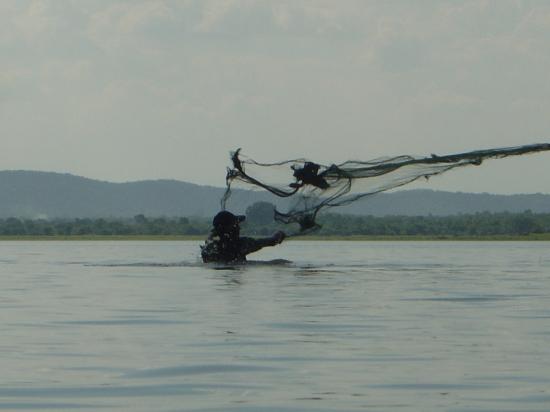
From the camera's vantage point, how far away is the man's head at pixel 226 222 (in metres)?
47.9

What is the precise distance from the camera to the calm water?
16734mm

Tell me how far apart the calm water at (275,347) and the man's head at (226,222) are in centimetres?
687

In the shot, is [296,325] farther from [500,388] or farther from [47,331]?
[500,388]

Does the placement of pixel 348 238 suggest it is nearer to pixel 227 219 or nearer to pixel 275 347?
pixel 227 219

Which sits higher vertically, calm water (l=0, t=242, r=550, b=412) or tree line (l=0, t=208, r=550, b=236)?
tree line (l=0, t=208, r=550, b=236)

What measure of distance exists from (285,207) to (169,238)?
12175 cm

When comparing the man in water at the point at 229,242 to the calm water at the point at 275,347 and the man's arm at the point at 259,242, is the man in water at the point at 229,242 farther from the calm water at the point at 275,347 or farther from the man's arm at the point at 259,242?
the calm water at the point at 275,347

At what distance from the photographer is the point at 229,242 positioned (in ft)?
165

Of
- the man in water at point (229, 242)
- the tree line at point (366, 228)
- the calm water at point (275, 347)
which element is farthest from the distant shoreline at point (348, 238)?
the calm water at point (275, 347)

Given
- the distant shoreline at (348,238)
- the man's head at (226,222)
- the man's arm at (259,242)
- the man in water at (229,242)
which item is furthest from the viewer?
the distant shoreline at (348,238)

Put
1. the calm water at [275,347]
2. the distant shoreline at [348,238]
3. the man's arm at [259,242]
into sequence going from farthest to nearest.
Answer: the distant shoreline at [348,238], the man's arm at [259,242], the calm water at [275,347]

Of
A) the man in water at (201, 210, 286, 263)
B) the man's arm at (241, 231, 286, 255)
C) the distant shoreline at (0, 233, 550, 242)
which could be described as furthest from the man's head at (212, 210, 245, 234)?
the distant shoreline at (0, 233, 550, 242)

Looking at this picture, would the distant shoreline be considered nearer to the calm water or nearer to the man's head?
the man's head

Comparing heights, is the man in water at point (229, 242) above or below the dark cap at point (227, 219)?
below
